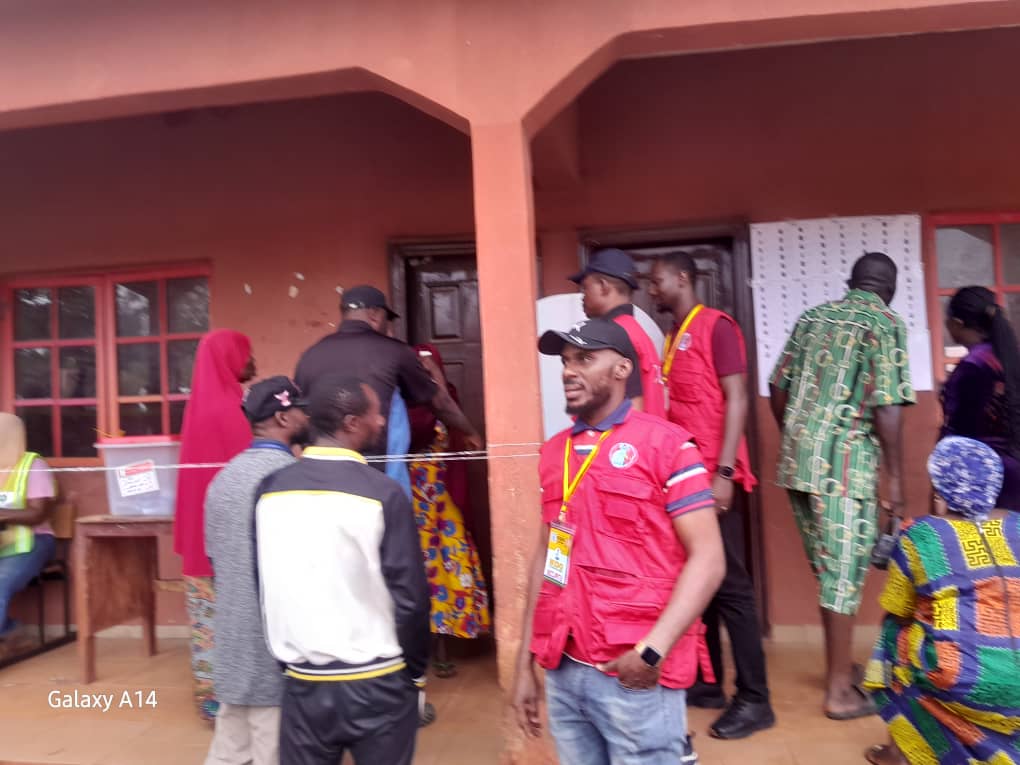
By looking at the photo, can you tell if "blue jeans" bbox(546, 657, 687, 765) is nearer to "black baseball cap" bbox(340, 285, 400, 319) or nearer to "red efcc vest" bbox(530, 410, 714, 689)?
"red efcc vest" bbox(530, 410, 714, 689)

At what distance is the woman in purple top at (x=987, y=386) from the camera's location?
316 cm

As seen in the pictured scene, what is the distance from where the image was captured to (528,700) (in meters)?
2.06

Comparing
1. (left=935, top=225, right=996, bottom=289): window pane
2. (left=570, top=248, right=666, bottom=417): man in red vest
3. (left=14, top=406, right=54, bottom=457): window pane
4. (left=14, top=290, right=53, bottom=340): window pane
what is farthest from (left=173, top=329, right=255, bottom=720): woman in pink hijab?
(left=935, top=225, right=996, bottom=289): window pane

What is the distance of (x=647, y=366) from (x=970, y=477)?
105 cm

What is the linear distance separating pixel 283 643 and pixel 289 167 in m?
3.54

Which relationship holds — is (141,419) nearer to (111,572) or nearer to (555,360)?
(111,572)

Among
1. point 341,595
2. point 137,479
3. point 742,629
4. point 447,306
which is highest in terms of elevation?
point 447,306

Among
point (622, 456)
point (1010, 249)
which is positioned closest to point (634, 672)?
point (622, 456)

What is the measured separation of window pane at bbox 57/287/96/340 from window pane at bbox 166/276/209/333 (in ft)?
1.80

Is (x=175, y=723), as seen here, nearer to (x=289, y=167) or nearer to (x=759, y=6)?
(x=289, y=167)

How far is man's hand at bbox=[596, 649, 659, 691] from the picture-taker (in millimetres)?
1756

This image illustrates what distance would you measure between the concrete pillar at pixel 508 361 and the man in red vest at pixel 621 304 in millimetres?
232

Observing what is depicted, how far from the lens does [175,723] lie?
366 centimetres

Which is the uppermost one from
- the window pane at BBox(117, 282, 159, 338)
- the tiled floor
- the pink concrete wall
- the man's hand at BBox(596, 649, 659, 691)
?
the pink concrete wall
